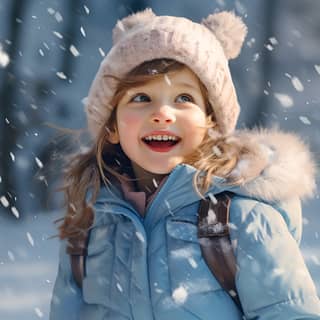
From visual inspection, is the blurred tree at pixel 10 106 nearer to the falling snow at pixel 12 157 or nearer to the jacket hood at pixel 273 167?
the falling snow at pixel 12 157

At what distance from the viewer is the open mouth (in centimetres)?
253

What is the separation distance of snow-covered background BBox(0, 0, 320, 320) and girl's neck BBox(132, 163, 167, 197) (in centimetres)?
229

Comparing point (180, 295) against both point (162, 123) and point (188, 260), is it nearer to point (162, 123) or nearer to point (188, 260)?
point (188, 260)

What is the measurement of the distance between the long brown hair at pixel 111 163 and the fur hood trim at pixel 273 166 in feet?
0.17

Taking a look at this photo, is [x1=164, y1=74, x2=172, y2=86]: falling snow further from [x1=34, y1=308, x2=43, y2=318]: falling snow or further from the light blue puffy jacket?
[x1=34, y1=308, x2=43, y2=318]: falling snow

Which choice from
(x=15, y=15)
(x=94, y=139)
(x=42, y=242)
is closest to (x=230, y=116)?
(x=94, y=139)

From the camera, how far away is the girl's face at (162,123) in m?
2.50

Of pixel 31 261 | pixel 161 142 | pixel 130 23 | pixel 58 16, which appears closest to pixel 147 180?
pixel 161 142

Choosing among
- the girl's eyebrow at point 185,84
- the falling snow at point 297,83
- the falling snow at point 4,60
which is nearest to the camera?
the girl's eyebrow at point 185,84

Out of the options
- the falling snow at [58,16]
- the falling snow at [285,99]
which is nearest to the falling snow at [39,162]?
the falling snow at [58,16]

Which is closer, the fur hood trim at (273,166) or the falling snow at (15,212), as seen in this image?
the fur hood trim at (273,166)

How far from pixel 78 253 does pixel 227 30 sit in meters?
0.80

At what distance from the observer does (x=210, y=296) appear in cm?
237

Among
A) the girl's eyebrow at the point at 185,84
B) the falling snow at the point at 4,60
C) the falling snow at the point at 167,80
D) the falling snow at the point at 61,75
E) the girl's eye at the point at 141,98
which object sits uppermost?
the falling snow at the point at 167,80
